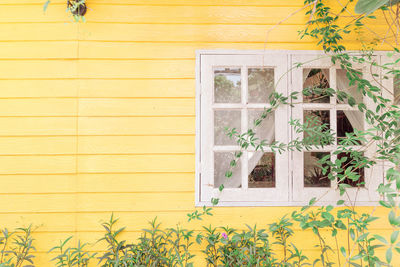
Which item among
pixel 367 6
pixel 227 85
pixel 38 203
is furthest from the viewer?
pixel 227 85

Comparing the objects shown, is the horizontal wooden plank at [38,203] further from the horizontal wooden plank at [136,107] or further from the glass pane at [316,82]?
the glass pane at [316,82]

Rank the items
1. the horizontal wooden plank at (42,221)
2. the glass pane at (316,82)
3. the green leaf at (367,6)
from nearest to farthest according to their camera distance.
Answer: the green leaf at (367,6) < the horizontal wooden plank at (42,221) < the glass pane at (316,82)

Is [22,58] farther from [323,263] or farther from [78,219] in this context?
[323,263]

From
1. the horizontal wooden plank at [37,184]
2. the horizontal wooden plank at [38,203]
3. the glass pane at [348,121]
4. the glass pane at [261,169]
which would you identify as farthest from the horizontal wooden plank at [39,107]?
the glass pane at [348,121]

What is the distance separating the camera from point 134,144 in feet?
6.79

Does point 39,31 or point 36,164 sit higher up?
point 39,31

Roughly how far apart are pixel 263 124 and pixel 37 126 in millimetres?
1786

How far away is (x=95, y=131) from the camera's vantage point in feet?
6.77

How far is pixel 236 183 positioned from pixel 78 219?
1.27 metres

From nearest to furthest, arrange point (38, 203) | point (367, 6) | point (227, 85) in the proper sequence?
point (367, 6)
point (38, 203)
point (227, 85)

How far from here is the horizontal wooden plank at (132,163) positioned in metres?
2.06

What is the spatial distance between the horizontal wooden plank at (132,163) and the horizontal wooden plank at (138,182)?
0.04 meters

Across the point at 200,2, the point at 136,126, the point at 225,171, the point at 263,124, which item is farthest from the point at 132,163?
the point at 200,2

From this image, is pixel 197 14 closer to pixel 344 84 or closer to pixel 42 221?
pixel 344 84
